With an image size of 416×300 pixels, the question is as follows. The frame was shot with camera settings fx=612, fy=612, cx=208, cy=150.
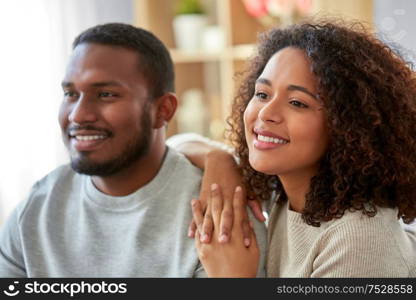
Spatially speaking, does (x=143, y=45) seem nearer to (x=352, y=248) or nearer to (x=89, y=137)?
(x=89, y=137)

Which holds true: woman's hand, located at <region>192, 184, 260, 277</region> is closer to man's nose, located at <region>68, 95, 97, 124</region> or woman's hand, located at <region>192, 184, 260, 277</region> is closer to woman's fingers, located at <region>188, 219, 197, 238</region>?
woman's fingers, located at <region>188, 219, 197, 238</region>

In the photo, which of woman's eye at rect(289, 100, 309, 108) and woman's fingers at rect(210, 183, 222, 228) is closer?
woman's eye at rect(289, 100, 309, 108)

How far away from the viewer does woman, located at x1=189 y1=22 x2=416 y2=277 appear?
1.20 m

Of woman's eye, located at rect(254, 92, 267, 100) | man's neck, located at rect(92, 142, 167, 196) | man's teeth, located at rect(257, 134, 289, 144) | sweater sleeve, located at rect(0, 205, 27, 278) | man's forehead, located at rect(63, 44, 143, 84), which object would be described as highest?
man's forehead, located at rect(63, 44, 143, 84)

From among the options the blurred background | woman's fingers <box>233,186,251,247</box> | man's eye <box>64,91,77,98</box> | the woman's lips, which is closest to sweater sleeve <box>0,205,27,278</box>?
man's eye <box>64,91,77,98</box>

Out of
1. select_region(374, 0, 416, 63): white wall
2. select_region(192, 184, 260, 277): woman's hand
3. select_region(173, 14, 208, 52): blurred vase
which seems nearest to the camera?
select_region(192, 184, 260, 277): woman's hand

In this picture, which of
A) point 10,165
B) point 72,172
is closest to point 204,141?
point 72,172

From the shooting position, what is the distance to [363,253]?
1.16 m

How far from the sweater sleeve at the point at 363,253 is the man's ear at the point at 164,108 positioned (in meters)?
0.54

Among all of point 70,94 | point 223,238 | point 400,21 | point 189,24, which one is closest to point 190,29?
point 189,24

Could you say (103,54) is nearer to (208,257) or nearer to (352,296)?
(208,257)

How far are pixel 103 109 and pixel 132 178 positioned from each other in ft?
0.63

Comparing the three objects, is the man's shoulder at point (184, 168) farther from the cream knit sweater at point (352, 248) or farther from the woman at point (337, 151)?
the cream knit sweater at point (352, 248)

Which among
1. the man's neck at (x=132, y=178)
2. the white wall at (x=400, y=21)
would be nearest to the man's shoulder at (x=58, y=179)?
the man's neck at (x=132, y=178)
